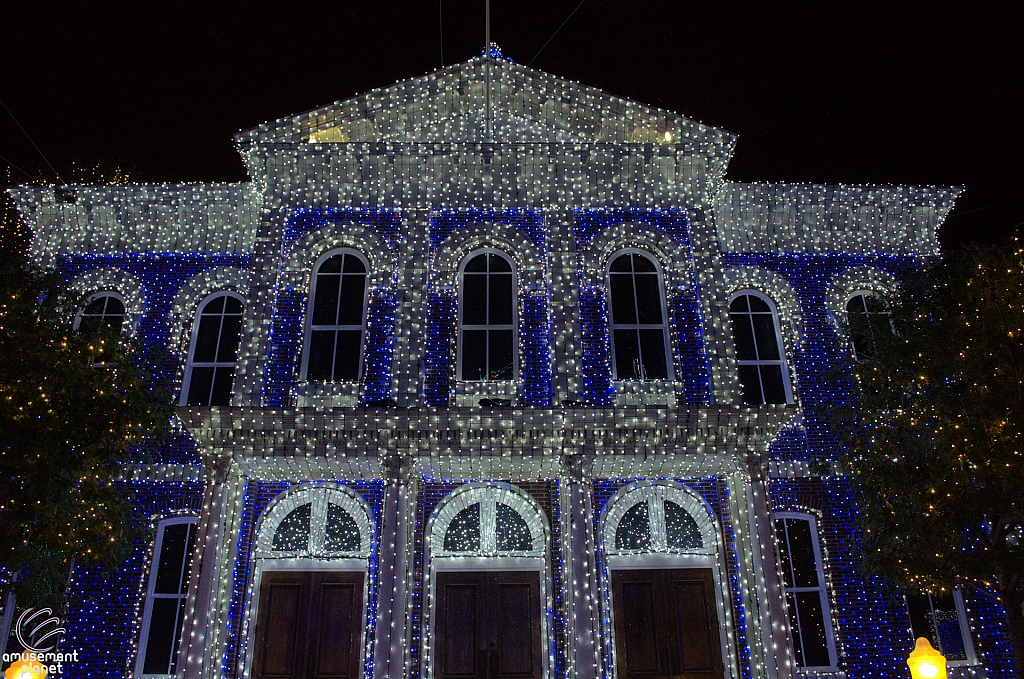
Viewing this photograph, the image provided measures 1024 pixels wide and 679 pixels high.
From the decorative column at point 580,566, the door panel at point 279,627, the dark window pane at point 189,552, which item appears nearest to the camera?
the decorative column at point 580,566

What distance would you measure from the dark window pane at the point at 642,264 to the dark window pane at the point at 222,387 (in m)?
7.71

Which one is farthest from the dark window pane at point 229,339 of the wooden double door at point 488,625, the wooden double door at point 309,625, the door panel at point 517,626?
the door panel at point 517,626

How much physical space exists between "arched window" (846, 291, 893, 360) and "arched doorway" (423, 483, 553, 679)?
20.7ft

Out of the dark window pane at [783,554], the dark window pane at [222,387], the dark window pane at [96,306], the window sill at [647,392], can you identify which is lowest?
the dark window pane at [783,554]

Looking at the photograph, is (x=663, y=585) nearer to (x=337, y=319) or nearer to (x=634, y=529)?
(x=634, y=529)

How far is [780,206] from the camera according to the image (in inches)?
604

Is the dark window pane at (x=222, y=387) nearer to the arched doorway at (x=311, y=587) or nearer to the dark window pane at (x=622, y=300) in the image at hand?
the arched doorway at (x=311, y=587)

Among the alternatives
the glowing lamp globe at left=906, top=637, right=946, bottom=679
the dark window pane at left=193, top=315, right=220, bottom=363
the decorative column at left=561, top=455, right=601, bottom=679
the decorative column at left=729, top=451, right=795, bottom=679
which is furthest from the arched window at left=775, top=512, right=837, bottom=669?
the dark window pane at left=193, top=315, right=220, bottom=363

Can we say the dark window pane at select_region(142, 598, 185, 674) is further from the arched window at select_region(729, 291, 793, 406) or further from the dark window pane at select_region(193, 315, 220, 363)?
the arched window at select_region(729, 291, 793, 406)

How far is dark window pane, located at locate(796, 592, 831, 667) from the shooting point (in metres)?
12.7

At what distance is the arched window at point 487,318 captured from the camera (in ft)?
44.5

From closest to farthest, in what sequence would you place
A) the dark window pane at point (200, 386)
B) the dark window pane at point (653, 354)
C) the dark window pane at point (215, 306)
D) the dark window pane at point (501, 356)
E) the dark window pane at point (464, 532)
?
the dark window pane at point (464, 532), the dark window pane at point (501, 356), the dark window pane at point (653, 354), the dark window pane at point (200, 386), the dark window pane at point (215, 306)

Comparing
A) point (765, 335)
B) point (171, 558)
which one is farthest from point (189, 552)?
point (765, 335)

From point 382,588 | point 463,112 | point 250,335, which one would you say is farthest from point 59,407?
point 463,112
